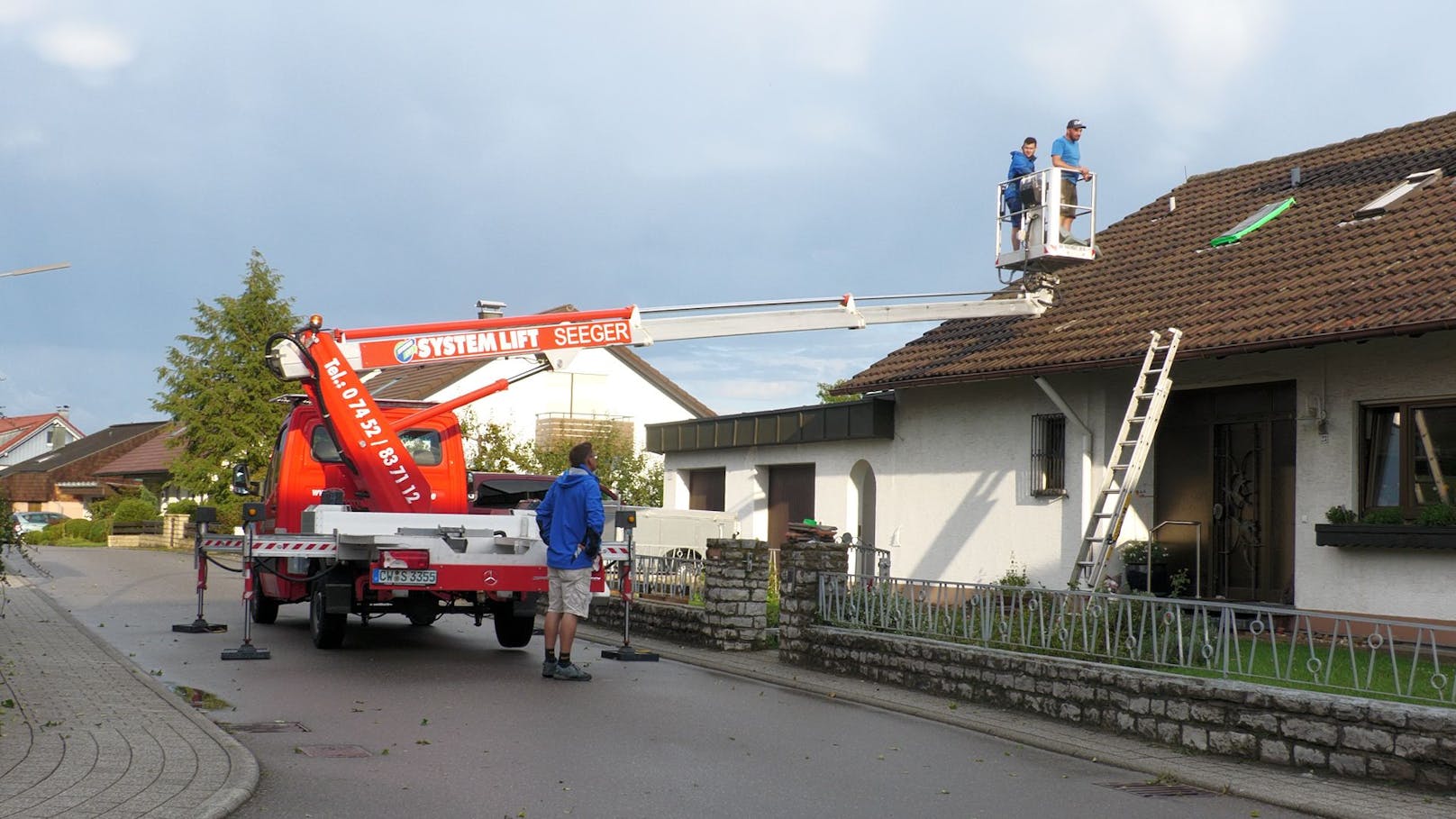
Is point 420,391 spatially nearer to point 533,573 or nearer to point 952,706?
point 533,573

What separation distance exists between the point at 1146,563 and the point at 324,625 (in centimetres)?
915

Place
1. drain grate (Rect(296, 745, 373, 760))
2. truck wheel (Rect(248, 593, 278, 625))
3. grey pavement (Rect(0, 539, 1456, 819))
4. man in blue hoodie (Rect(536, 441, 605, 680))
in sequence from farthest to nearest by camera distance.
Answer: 1. truck wheel (Rect(248, 593, 278, 625))
2. man in blue hoodie (Rect(536, 441, 605, 680))
3. drain grate (Rect(296, 745, 373, 760))
4. grey pavement (Rect(0, 539, 1456, 819))

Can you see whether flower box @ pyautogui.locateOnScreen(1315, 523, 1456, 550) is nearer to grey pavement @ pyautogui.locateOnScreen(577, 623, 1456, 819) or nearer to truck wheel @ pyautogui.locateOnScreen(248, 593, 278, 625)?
grey pavement @ pyautogui.locateOnScreen(577, 623, 1456, 819)

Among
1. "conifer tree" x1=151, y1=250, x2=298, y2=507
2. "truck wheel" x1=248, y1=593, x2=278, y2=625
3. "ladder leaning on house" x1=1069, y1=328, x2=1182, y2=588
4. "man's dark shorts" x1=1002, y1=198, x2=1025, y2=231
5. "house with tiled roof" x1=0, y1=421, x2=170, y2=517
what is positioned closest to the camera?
"ladder leaning on house" x1=1069, y1=328, x2=1182, y2=588

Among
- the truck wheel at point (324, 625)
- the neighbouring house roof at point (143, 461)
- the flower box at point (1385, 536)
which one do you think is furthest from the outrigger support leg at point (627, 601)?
the neighbouring house roof at point (143, 461)

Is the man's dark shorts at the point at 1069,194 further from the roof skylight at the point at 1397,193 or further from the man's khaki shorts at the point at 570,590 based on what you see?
the man's khaki shorts at the point at 570,590

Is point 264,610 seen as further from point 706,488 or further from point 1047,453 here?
point 706,488

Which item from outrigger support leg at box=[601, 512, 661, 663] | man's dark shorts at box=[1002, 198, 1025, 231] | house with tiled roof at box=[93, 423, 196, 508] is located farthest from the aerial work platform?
house with tiled roof at box=[93, 423, 196, 508]

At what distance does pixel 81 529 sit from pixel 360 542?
1992 inches

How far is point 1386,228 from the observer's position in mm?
15398

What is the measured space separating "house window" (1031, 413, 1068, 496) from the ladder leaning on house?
2.18 meters

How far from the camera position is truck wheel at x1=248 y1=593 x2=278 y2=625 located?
1709 centimetres

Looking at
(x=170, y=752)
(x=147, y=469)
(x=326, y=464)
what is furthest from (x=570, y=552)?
(x=147, y=469)

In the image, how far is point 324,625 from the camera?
13719 mm
